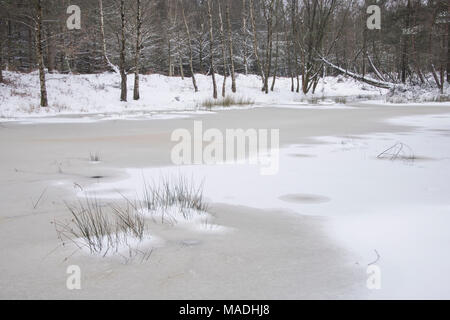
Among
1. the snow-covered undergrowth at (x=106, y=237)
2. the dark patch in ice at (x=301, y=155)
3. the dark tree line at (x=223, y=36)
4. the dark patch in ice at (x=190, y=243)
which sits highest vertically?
the dark tree line at (x=223, y=36)

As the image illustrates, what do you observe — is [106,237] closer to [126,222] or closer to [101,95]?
[126,222]

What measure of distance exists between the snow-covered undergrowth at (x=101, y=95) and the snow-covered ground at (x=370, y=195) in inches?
399

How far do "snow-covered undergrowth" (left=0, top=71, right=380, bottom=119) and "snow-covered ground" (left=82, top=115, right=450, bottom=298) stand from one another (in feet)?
33.3

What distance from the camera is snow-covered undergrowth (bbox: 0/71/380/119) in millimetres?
15086

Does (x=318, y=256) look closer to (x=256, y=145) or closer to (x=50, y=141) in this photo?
(x=256, y=145)

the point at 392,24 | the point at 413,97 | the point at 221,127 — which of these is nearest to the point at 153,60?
the point at 392,24

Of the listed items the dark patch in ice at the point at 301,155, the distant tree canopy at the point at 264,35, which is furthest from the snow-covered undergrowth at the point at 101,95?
the dark patch in ice at the point at 301,155

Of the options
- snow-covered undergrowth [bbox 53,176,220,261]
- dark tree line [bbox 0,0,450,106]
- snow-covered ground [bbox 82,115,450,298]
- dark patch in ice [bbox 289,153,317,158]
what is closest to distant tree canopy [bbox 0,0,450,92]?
dark tree line [bbox 0,0,450,106]

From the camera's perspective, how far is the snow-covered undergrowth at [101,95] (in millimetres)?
15086

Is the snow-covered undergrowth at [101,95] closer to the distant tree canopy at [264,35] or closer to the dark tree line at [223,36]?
the dark tree line at [223,36]

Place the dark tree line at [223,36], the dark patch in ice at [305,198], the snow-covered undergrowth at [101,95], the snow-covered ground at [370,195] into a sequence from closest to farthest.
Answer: the snow-covered ground at [370,195] < the dark patch in ice at [305,198] < the snow-covered undergrowth at [101,95] < the dark tree line at [223,36]

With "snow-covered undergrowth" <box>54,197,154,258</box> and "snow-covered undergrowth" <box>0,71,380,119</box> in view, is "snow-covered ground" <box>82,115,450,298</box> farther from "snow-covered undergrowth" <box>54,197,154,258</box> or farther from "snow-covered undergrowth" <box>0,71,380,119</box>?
"snow-covered undergrowth" <box>0,71,380,119</box>

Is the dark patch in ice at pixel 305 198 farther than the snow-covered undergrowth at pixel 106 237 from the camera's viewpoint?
Yes
